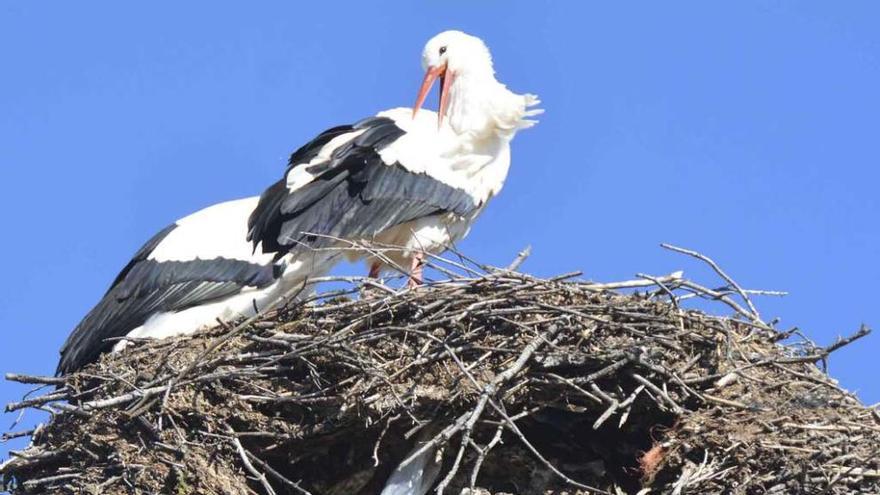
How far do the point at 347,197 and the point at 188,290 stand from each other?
90cm

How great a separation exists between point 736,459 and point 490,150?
2906mm

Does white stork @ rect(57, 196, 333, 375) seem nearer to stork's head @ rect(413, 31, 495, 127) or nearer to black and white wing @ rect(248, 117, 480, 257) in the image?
black and white wing @ rect(248, 117, 480, 257)

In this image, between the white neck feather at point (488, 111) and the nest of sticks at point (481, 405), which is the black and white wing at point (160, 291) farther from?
the white neck feather at point (488, 111)

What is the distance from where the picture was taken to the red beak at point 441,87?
33.9 feet

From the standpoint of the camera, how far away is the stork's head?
1041 cm

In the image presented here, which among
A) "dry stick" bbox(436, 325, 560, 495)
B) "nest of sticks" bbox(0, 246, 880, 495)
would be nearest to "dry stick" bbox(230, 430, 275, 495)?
"nest of sticks" bbox(0, 246, 880, 495)

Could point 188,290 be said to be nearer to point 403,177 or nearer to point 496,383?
point 403,177

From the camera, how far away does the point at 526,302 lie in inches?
315

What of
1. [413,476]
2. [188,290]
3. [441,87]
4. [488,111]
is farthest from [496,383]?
[441,87]

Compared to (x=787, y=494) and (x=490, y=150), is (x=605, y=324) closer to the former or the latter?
(x=787, y=494)

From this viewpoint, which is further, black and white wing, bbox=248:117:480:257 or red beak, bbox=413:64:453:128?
red beak, bbox=413:64:453:128

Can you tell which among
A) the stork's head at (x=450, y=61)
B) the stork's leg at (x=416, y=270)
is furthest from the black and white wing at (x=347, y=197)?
the stork's head at (x=450, y=61)

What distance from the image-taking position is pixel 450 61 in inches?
415

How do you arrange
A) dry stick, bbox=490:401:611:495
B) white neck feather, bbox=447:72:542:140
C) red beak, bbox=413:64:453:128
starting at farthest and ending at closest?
red beak, bbox=413:64:453:128, white neck feather, bbox=447:72:542:140, dry stick, bbox=490:401:611:495
